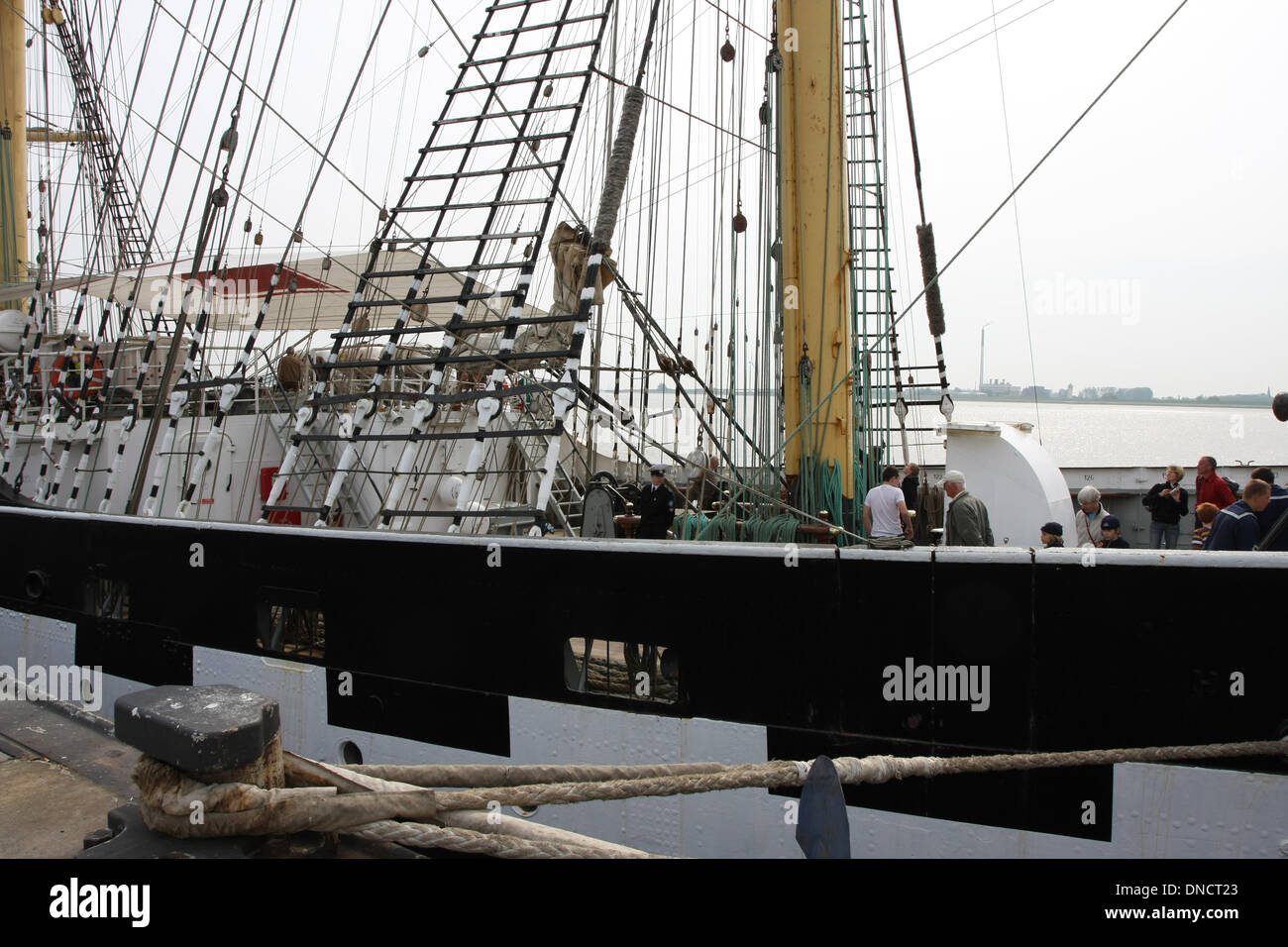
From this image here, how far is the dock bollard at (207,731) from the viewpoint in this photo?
92.0 inches

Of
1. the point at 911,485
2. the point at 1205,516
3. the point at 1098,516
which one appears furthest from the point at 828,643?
the point at 911,485

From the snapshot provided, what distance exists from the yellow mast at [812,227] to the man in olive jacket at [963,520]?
100 cm

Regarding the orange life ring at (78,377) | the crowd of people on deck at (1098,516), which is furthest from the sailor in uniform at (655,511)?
the orange life ring at (78,377)

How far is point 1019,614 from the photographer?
4.14 meters

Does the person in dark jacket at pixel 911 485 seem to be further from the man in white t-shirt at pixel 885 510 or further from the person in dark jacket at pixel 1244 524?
the person in dark jacket at pixel 1244 524

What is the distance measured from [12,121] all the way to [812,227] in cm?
1578

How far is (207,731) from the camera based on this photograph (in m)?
2.34

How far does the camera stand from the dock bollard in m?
2.34

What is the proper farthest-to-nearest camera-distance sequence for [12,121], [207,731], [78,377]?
1. [12,121]
2. [78,377]
3. [207,731]

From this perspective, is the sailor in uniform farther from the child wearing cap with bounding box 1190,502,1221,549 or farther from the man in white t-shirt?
the child wearing cap with bounding box 1190,502,1221,549

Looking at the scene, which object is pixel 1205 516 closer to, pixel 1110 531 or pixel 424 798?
pixel 1110 531

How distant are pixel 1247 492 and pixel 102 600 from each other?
8.51 metres

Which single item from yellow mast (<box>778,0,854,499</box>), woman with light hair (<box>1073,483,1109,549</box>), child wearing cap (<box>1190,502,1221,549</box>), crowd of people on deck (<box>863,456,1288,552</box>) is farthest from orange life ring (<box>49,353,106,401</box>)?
child wearing cap (<box>1190,502,1221,549</box>)

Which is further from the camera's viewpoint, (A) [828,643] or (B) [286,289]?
(B) [286,289]
